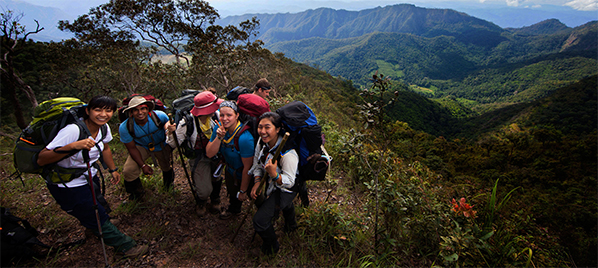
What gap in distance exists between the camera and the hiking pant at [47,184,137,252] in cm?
255

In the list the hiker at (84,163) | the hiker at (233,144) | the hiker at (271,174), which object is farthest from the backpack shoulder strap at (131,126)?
the hiker at (271,174)

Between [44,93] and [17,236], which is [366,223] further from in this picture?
[44,93]

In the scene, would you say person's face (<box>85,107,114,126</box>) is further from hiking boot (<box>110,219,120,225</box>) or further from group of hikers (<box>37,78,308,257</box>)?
hiking boot (<box>110,219,120,225</box>)

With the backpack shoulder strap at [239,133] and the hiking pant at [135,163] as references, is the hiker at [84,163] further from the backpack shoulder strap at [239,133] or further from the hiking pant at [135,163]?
the backpack shoulder strap at [239,133]

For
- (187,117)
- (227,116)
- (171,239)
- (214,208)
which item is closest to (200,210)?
(214,208)

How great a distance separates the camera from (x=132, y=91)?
14.1m

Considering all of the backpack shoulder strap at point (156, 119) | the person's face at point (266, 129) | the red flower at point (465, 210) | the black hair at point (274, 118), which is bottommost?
the red flower at point (465, 210)

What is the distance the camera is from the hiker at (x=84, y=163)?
232 centimetres

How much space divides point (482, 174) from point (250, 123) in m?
17.7

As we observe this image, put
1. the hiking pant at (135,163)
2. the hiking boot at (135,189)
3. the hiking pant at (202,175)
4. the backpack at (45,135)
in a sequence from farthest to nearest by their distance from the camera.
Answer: the hiking boot at (135,189) → the hiking pant at (135,163) → the hiking pant at (202,175) → the backpack at (45,135)

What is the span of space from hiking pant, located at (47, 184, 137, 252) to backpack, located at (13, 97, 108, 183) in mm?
174

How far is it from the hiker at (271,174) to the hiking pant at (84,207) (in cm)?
178

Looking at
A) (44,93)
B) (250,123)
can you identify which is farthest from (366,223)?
(44,93)

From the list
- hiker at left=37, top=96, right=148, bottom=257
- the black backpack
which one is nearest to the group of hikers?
hiker at left=37, top=96, right=148, bottom=257
